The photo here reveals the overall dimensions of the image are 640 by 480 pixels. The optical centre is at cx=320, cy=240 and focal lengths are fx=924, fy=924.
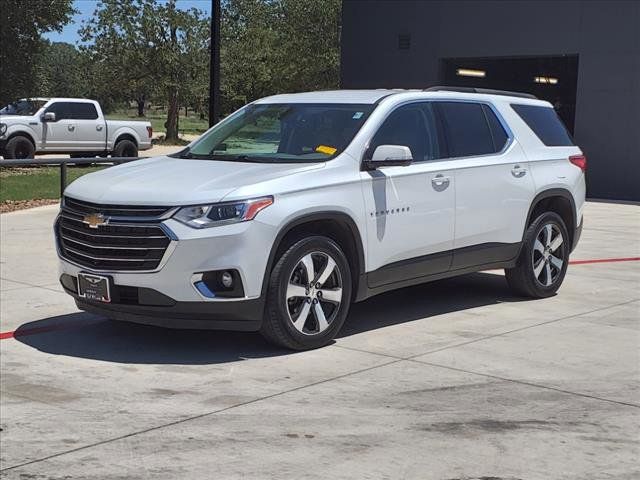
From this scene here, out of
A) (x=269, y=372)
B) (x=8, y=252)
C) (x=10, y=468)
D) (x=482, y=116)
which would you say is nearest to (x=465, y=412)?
(x=269, y=372)

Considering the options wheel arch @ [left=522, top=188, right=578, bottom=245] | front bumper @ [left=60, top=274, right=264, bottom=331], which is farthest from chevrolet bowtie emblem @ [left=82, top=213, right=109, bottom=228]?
wheel arch @ [left=522, top=188, right=578, bottom=245]

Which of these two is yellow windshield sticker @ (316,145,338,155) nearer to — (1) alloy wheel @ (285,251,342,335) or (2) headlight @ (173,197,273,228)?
(1) alloy wheel @ (285,251,342,335)

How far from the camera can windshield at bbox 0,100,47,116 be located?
2650 cm

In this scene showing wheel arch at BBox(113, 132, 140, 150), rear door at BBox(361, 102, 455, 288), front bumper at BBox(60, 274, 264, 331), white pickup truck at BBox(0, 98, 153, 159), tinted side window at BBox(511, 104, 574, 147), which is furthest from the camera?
wheel arch at BBox(113, 132, 140, 150)

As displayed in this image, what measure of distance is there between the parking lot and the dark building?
12963 millimetres

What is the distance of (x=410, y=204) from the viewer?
7.19 metres

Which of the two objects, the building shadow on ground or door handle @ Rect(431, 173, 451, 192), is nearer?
the building shadow on ground

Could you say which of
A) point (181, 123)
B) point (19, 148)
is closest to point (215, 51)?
point (19, 148)

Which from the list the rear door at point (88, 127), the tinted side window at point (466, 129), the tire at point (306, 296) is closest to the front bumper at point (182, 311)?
the tire at point (306, 296)

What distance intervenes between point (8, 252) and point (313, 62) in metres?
46.9

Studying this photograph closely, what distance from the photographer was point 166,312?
20.4ft

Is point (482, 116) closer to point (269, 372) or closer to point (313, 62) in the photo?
point (269, 372)

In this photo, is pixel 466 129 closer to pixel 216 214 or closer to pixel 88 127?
pixel 216 214

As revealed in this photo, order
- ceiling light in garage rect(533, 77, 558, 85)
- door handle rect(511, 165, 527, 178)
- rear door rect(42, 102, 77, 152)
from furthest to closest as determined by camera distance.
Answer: rear door rect(42, 102, 77, 152), ceiling light in garage rect(533, 77, 558, 85), door handle rect(511, 165, 527, 178)
